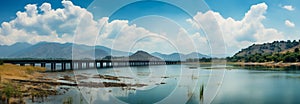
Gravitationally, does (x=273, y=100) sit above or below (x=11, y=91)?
below

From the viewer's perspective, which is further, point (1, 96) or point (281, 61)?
point (281, 61)

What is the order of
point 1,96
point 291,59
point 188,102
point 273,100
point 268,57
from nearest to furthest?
point 1,96
point 188,102
point 273,100
point 291,59
point 268,57

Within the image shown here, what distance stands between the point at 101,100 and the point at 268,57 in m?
108

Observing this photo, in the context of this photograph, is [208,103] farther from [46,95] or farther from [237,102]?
[46,95]

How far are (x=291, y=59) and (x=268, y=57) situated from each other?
57.1 ft

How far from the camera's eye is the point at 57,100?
2108 cm

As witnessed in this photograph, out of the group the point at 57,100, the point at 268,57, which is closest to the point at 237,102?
the point at 57,100

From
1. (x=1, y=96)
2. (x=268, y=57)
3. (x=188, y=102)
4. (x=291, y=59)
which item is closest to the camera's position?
(x=1, y=96)

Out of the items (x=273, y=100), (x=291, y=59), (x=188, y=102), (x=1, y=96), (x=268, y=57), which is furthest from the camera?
(x=268, y=57)

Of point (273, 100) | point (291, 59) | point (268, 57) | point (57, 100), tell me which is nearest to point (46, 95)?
A: point (57, 100)

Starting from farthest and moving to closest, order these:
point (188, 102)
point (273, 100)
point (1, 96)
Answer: point (273, 100) < point (188, 102) < point (1, 96)

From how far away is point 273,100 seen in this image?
77.5 ft

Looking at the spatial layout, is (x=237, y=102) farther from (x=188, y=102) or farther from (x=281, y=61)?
(x=281, y=61)

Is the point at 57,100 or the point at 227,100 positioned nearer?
the point at 57,100
